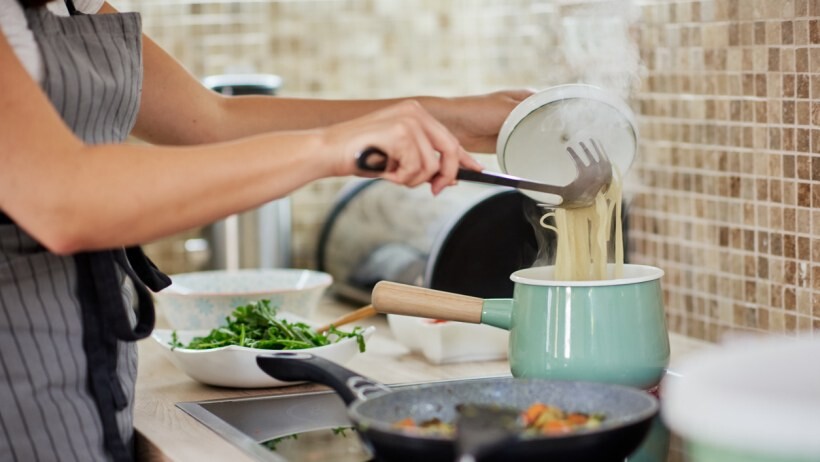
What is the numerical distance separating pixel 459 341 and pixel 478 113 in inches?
13.6

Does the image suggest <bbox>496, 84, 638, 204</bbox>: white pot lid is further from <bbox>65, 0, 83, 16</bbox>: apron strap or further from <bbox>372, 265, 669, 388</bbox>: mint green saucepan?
<bbox>65, 0, 83, 16</bbox>: apron strap

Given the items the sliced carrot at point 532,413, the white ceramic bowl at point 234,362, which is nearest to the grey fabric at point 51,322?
the white ceramic bowl at point 234,362

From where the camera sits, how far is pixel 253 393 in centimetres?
159

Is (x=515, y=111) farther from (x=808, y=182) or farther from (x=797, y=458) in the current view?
(x=797, y=458)

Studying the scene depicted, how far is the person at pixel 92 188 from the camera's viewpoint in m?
1.03

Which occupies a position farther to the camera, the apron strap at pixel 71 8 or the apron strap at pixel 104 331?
the apron strap at pixel 71 8

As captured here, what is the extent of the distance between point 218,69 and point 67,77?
159 centimetres

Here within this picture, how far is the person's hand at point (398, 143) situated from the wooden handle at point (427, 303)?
0.35 m

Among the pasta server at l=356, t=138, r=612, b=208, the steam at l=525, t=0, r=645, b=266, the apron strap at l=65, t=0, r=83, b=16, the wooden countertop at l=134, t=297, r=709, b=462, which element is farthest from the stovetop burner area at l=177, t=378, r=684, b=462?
the steam at l=525, t=0, r=645, b=266

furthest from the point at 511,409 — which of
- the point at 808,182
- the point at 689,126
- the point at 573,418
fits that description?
the point at 689,126

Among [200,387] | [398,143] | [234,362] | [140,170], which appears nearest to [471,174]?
[398,143]

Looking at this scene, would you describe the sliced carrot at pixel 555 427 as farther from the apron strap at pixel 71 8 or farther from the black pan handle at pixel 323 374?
the apron strap at pixel 71 8

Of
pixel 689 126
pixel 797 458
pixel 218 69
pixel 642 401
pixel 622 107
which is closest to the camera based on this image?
pixel 797 458

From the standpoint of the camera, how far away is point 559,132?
1.48 metres
